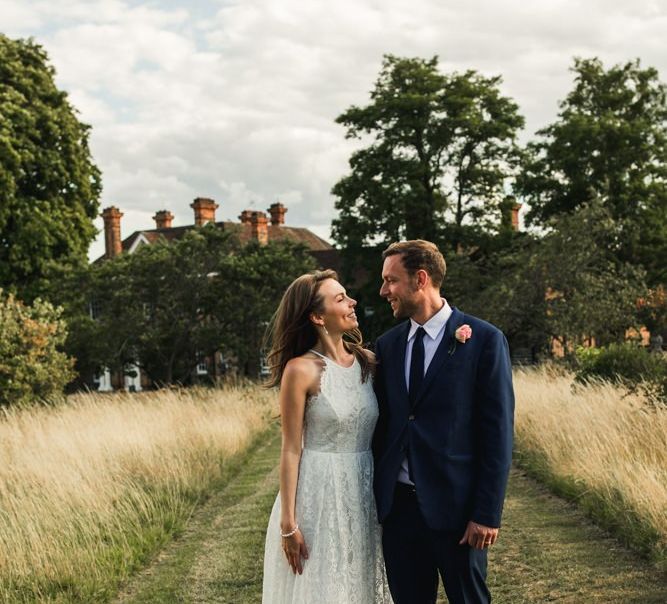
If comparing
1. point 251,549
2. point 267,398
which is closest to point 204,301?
point 267,398

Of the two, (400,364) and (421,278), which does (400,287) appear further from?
(400,364)

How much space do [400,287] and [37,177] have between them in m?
27.3

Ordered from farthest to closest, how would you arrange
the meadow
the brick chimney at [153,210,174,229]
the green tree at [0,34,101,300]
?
the brick chimney at [153,210,174,229]
the green tree at [0,34,101,300]
the meadow

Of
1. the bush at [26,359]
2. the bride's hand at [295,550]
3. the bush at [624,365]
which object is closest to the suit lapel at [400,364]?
the bride's hand at [295,550]

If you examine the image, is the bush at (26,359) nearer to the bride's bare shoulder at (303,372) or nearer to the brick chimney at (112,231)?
the bride's bare shoulder at (303,372)

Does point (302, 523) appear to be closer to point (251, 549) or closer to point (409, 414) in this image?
point (409, 414)

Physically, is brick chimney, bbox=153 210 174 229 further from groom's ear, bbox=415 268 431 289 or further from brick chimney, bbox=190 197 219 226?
groom's ear, bbox=415 268 431 289

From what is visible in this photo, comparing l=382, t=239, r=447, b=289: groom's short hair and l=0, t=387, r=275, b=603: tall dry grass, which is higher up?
l=382, t=239, r=447, b=289: groom's short hair

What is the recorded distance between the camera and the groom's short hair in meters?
4.16

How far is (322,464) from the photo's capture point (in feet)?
14.5

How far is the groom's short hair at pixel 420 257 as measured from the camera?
4164mm

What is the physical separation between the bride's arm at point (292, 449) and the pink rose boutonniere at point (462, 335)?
720 mm

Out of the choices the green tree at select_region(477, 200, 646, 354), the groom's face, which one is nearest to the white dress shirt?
the groom's face

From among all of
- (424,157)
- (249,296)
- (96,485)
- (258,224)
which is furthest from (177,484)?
(258,224)
